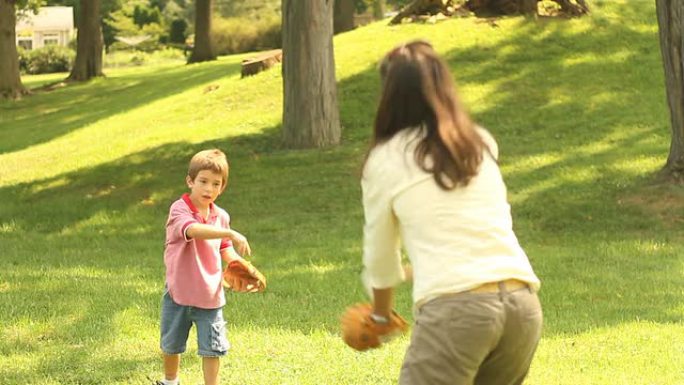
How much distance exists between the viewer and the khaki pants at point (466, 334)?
3.80 metres

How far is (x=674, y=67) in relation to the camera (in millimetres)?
13523

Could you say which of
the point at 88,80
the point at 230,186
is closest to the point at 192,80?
the point at 88,80

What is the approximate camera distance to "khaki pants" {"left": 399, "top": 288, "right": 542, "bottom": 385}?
380 centimetres

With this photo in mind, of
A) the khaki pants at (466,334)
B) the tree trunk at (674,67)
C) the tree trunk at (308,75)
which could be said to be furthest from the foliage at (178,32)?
the khaki pants at (466,334)

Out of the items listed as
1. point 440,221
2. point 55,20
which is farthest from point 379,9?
point 440,221

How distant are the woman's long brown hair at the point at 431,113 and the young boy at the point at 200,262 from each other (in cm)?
223

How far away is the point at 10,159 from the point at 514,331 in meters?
19.3

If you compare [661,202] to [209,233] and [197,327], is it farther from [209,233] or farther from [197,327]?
[209,233]

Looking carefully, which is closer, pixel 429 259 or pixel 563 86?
pixel 429 259

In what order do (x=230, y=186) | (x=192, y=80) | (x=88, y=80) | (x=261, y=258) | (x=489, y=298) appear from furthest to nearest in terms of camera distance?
(x=88, y=80)
(x=192, y=80)
(x=230, y=186)
(x=261, y=258)
(x=489, y=298)

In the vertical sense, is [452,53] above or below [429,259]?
below

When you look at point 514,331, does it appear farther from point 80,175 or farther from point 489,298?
point 80,175

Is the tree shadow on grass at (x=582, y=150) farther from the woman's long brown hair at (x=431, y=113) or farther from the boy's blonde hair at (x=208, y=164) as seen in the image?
the woman's long brown hair at (x=431, y=113)

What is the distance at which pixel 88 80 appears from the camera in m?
38.9
